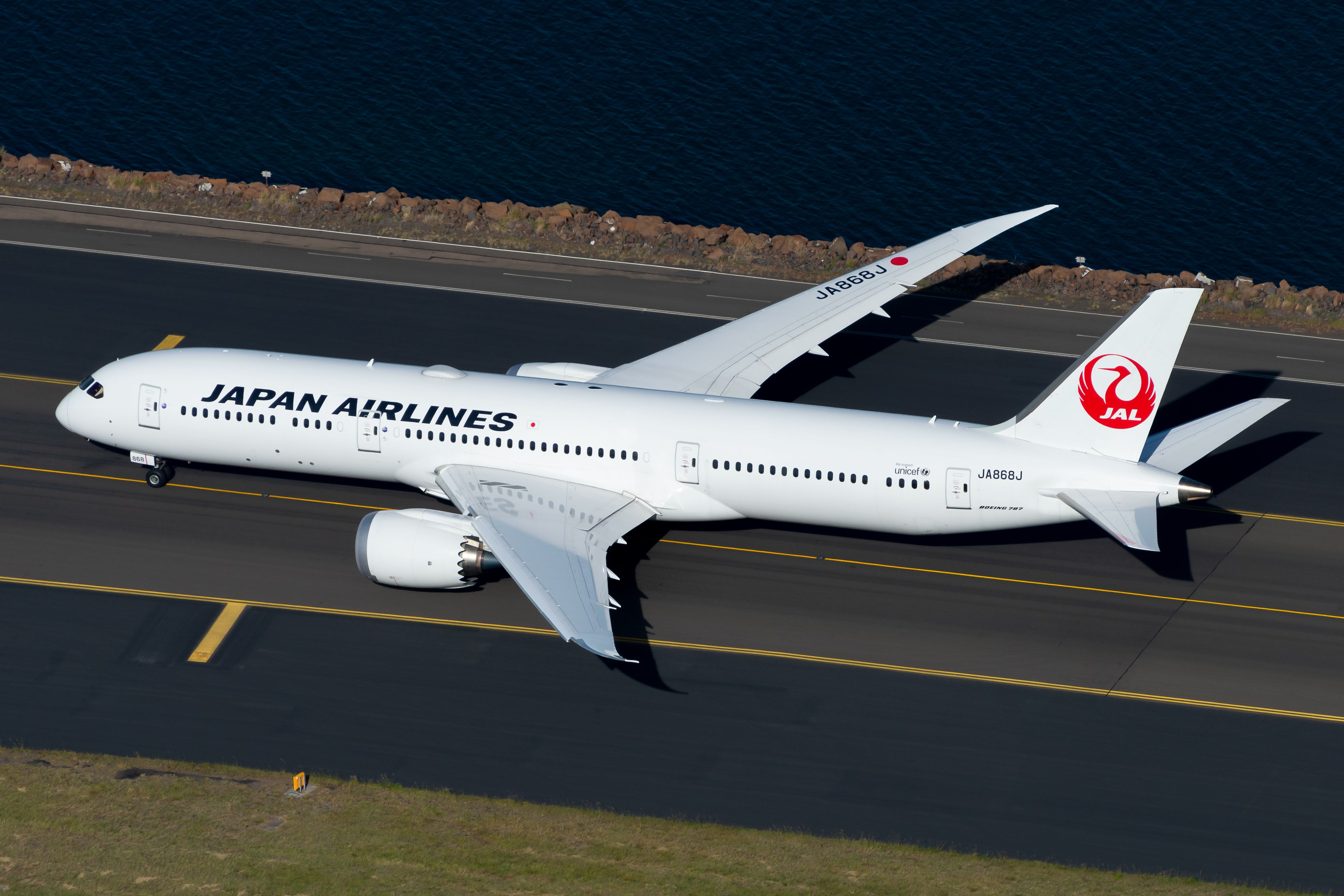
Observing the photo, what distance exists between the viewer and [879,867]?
37031 mm

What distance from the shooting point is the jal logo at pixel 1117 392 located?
4412cm

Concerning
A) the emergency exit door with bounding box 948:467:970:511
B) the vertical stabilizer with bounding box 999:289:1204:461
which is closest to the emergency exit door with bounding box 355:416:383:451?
the emergency exit door with bounding box 948:467:970:511

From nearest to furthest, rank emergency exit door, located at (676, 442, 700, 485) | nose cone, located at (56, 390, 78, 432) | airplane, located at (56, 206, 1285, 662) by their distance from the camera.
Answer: airplane, located at (56, 206, 1285, 662) → emergency exit door, located at (676, 442, 700, 485) → nose cone, located at (56, 390, 78, 432)

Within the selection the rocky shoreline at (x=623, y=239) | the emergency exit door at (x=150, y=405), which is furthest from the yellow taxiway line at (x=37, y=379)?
the rocky shoreline at (x=623, y=239)

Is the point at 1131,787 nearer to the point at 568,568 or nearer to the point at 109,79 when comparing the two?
the point at 568,568

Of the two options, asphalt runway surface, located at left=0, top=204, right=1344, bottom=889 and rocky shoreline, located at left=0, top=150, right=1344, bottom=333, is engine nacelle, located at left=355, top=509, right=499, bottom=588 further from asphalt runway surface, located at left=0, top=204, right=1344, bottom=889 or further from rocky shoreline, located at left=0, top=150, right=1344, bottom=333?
rocky shoreline, located at left=0, top=150, right=1344, bottom=333

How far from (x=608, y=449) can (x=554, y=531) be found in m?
3.66

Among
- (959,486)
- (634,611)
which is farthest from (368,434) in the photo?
(959,486)

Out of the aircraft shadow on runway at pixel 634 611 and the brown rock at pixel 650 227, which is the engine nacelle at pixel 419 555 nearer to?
the aircraft shadow on runway at pixel 634 611

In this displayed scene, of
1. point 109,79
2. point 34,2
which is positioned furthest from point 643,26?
point 34,2

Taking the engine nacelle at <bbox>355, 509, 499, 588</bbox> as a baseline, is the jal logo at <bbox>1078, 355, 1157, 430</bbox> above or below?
above

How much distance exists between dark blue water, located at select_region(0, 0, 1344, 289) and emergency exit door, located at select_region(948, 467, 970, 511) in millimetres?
40223

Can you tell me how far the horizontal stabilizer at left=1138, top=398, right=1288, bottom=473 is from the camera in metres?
46.0

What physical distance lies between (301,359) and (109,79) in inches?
2323
